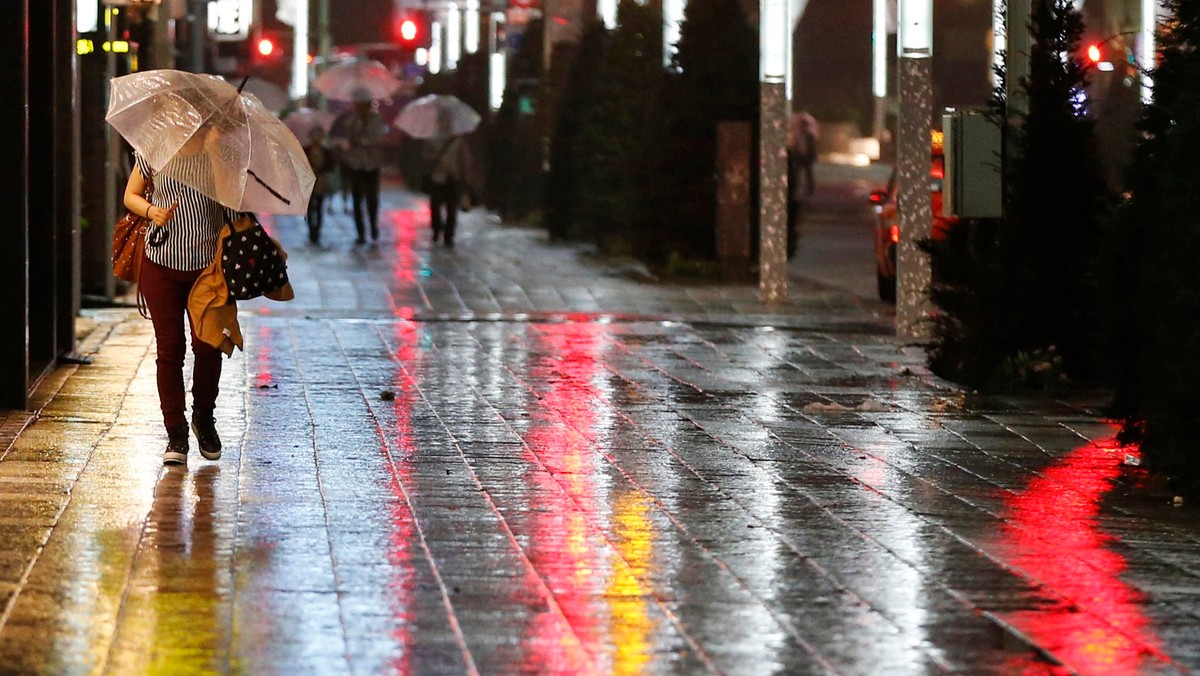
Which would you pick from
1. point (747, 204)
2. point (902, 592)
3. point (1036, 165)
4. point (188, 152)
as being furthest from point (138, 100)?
point (747, 204)

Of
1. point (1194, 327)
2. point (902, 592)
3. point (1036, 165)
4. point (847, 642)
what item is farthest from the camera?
point (1036, 165)

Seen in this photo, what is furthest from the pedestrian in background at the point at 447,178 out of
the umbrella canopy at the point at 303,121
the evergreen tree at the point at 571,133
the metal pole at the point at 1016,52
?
the metal pole at the point at 1016,52

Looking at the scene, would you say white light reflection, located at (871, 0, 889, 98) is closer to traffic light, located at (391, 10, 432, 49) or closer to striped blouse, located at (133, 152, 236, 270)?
traffic light, located at (391, 10, 432, 49)

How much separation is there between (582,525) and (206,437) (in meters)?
2.18

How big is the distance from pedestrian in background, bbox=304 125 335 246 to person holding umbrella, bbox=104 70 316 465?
17.6 metres

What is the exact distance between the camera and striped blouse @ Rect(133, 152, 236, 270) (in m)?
9.28

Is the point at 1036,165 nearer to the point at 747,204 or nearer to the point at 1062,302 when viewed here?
the point at 1062,302

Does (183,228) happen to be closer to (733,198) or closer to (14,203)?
(14,203)

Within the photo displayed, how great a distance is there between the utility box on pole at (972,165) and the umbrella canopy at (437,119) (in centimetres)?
1664

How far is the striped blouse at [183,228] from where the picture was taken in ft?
30.5

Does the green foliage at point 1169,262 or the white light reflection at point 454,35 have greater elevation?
the white light reflection at point 454,35

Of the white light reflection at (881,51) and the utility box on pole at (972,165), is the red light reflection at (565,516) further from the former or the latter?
the white light reflection at (881,51)

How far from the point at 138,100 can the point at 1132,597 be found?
4736 mm

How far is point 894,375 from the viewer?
1363 centimetres
